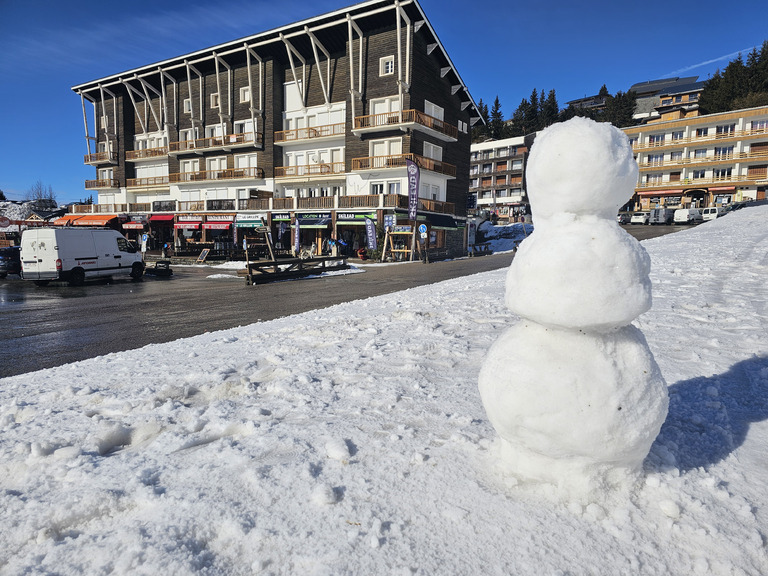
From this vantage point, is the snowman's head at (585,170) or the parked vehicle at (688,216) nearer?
the snowman's head at (585,170)

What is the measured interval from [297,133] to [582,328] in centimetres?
3647

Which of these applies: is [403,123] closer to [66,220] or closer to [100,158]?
[100,158]

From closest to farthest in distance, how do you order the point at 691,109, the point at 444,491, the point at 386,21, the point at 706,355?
1. the point at 444,491
2. the point at 706,355
3. the point at 386,21
4. the point at 691,109

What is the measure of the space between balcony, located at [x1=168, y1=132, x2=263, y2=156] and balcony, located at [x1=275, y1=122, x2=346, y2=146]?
2035 mm

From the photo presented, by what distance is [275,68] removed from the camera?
3597 centimetres

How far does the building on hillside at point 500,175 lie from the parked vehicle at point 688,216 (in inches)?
1068

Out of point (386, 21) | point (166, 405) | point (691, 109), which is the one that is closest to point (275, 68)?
point (386, 21)

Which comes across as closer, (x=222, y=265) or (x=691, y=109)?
(x=222, y=265)

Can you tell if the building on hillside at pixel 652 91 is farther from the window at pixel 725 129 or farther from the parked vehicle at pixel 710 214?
the parked vehicle at pixel 710 214

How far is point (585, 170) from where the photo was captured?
84.7 inches

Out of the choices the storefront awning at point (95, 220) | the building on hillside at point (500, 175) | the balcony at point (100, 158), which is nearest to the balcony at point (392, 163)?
the storefront awning at point (95, 220)

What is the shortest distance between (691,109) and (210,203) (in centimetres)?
6099

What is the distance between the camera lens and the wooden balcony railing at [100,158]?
4569 centimetres

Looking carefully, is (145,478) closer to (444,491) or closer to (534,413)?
(444,491)
